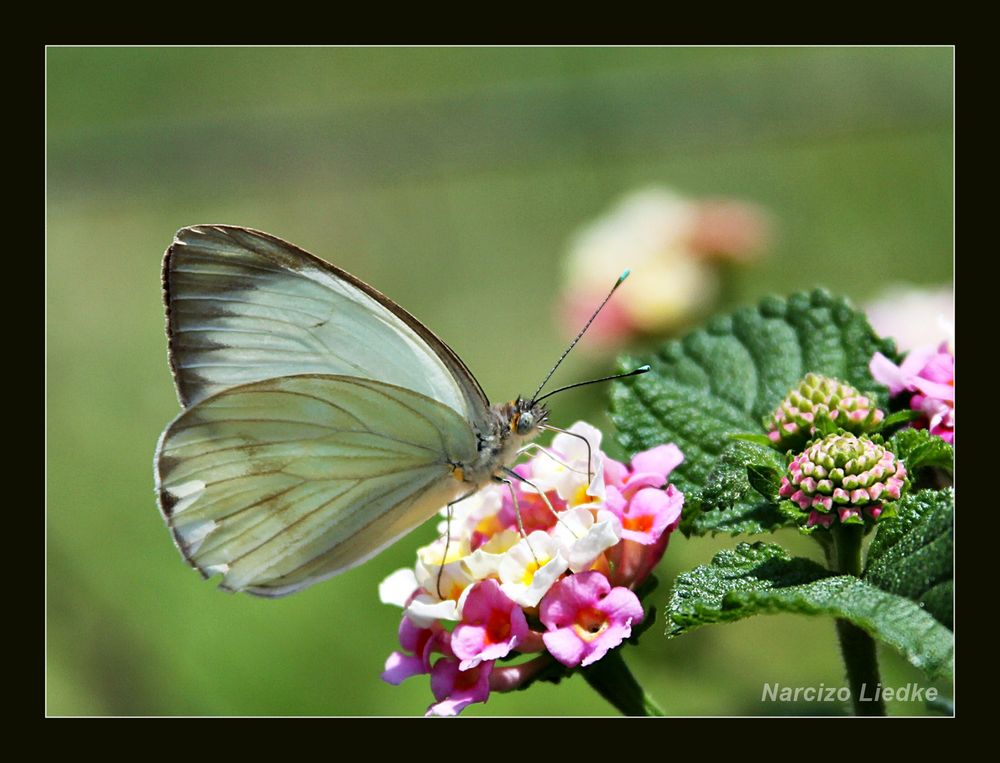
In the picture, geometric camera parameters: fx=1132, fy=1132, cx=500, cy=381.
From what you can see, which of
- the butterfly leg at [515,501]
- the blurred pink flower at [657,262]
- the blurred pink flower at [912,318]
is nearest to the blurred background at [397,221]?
the blurred pink flower at [657,262]

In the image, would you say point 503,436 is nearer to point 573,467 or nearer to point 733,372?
point 573,467

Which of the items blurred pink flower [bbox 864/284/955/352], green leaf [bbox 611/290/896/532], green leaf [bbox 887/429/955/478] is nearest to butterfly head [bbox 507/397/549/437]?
green leaf [bbox 611/290/896/532]

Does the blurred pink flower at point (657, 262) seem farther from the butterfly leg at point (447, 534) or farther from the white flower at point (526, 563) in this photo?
the white flower at point (526, 563)

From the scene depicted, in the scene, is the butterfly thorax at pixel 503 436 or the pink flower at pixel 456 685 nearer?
the pink flower at pixel 456 685

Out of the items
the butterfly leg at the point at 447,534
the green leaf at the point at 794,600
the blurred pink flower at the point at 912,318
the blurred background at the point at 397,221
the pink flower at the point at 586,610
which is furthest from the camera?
the blurred background at the point at 397,221

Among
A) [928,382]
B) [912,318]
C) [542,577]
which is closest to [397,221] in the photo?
[912,318]

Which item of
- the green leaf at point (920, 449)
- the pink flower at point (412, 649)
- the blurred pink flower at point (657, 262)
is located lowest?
the pink flower at point (412, 649)
